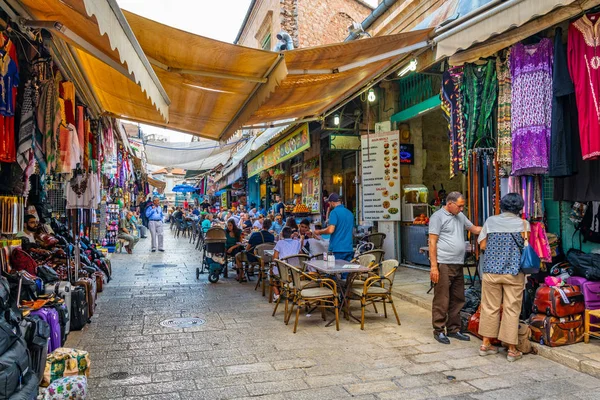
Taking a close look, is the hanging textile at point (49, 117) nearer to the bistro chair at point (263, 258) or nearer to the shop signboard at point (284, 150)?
the bistro chair at point (263, 258)

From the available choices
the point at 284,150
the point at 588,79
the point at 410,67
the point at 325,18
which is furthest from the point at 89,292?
the point at 325,18

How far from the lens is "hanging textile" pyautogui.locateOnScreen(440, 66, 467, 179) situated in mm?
5715

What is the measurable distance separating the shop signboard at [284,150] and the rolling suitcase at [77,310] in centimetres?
668

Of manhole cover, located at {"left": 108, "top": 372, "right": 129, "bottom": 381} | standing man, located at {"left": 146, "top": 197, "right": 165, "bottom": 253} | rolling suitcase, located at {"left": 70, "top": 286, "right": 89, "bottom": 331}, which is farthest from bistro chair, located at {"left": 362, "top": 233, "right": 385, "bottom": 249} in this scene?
standing man, located at {"left": 146, "top": 197, "right": 165, "bottom": 253}

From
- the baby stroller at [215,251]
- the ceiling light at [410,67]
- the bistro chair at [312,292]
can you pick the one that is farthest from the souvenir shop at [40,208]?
the ceiling light at [410,67]

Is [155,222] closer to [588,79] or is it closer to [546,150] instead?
[546,150]

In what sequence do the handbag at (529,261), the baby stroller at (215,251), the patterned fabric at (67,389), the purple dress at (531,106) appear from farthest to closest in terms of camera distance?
the baby stroller at (215,251) → the purple dress at (531,106) → the handbag at (529,261) → the patterned fabric at (67,389)

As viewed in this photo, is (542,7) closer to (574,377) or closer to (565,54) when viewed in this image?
(565,54)

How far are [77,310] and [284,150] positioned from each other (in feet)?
28.4

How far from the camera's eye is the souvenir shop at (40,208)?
11.9 feet

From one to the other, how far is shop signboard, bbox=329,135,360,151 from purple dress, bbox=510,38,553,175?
6062 millimetres

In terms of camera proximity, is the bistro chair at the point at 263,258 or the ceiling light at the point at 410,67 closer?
the ceiling light at the point at 410,67

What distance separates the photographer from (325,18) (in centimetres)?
1853

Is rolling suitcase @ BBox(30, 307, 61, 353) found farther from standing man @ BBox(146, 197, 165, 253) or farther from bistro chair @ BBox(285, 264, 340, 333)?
standing man @ BBox(146, 197, 165, 253)
